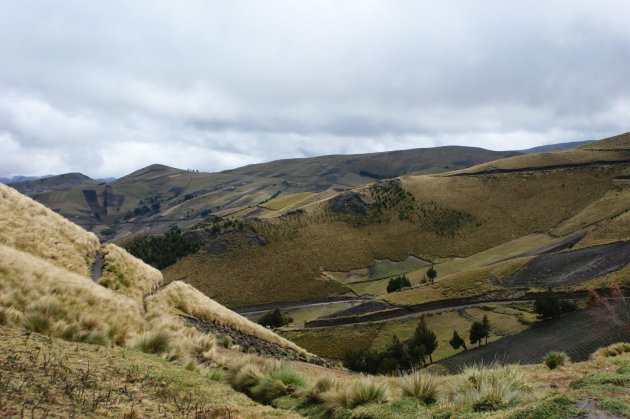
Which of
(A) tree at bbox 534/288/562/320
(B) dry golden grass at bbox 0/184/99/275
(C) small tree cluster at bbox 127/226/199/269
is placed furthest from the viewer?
(C) small tree cluster at bbox 127/226/199/269

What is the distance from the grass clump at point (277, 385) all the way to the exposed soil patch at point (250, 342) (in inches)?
446

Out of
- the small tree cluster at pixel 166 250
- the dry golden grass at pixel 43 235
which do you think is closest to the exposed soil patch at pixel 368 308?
the dry golden grass at pixel 43 235

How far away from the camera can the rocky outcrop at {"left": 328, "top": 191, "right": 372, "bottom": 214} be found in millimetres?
128587

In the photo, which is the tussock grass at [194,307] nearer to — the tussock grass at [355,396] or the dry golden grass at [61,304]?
the dry golden grass at [61,304]

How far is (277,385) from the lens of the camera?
9.45 m

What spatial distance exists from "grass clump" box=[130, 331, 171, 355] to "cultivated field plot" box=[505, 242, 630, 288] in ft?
209

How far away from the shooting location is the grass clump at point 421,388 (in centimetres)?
820

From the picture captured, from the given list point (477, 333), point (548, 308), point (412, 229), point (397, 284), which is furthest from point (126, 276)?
point (412, 229)

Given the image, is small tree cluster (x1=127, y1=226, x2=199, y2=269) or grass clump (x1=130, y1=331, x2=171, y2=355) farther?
small tree cluster (x1=127, y1=226, x2=199, y2=269)

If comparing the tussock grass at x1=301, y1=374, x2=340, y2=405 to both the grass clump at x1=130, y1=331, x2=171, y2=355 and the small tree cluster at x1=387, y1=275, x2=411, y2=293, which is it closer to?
the grass clump at x1=130, y1=331, x2=171, y2=355

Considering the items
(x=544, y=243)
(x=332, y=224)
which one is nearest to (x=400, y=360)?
(x=544, y=243)

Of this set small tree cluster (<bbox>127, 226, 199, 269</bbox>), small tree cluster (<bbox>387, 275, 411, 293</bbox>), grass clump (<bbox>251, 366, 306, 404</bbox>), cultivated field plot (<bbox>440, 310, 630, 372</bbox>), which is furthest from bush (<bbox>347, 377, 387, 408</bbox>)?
small tree cluster (<bbox>127, 226, 199, 269</bbox>)

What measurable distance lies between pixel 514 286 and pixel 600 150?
347 ft

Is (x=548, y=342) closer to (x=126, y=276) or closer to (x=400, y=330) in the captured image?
(x=400, y=330)
